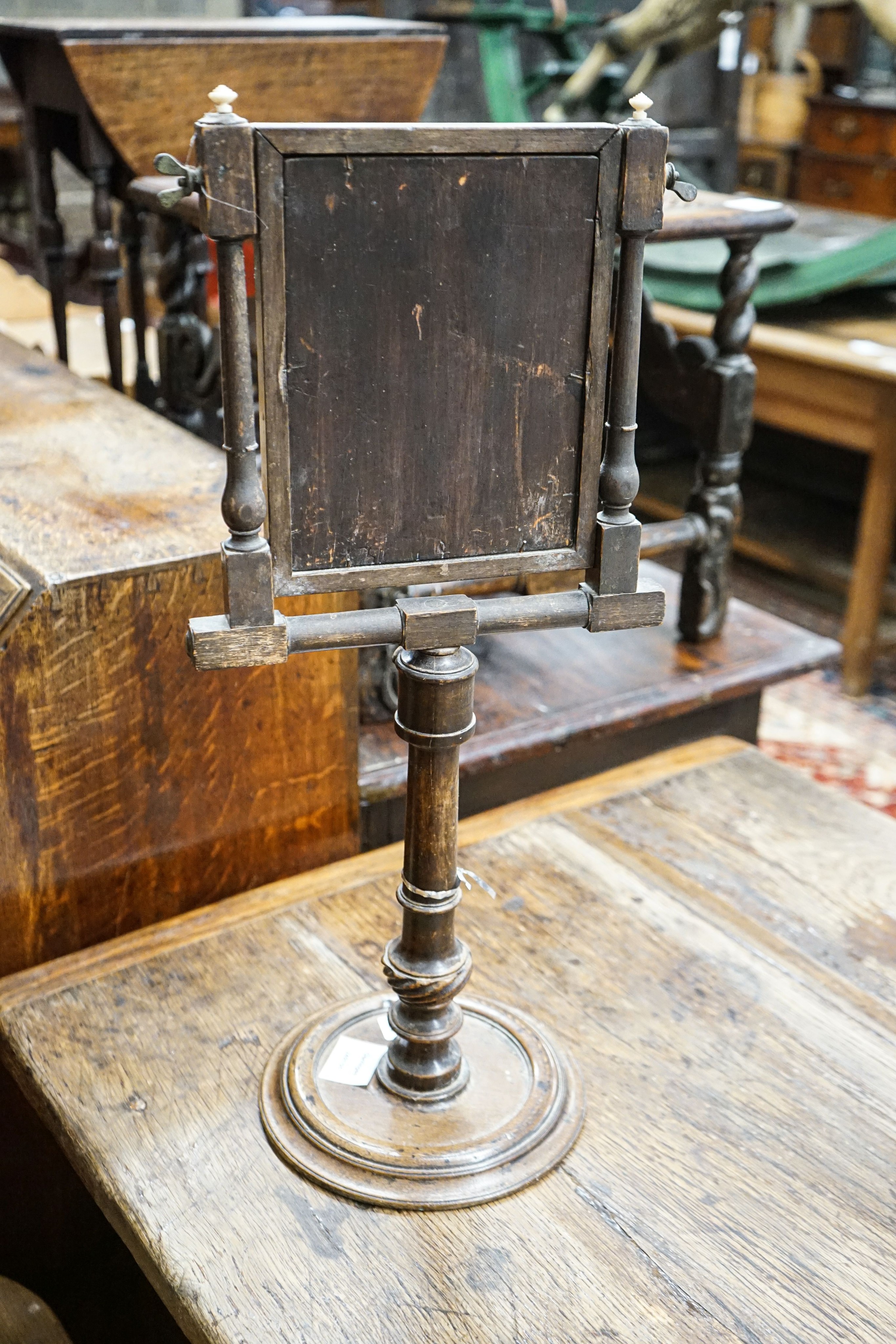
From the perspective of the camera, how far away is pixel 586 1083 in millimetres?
1114

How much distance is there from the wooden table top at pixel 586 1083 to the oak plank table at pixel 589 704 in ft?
0.26

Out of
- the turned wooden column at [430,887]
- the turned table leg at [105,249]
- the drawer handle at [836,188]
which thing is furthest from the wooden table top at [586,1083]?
the drawer handle at [836,188]

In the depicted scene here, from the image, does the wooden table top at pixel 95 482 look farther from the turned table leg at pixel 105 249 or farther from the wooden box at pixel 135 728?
the turned table leg at pixel 105 249

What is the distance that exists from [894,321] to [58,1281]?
9.02ft

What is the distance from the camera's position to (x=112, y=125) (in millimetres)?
1975

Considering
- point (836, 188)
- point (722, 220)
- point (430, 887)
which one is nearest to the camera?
point (430, 887)

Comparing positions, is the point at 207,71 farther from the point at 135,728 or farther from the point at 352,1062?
the point at 352,1062

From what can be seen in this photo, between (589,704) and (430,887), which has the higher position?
(430,887)

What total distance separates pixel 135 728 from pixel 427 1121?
0.45 metres

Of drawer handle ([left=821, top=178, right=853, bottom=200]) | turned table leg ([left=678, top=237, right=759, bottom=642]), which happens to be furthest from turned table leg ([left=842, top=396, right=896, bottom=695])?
drawer handle ([left=821, top=178, right=853, bottom=200])

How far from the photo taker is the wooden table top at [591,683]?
1570 mm

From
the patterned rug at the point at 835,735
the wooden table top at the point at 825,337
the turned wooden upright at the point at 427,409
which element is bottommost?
the patterned rug at the point at 835,735

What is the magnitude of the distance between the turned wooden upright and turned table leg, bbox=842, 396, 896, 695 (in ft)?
6.47

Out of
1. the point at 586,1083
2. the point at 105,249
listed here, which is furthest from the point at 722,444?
the point at 105,249
